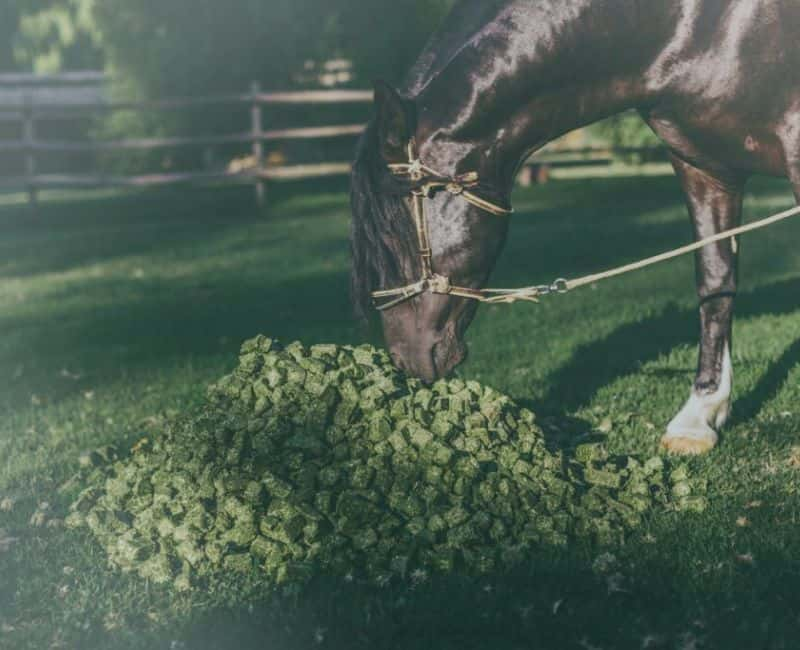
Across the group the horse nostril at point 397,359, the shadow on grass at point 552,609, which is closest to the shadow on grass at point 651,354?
the horse nostril at point 397,359

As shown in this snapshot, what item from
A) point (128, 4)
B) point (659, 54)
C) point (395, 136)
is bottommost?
point (395, 136)

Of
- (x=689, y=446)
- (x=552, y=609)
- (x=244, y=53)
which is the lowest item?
(x=552, y=609)

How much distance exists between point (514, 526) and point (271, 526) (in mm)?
836

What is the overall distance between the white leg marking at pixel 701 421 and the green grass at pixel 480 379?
0.31ft

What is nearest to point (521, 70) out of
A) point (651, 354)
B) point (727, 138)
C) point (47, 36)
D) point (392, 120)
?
point (392, 120)

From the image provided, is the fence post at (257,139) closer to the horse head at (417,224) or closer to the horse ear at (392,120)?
the horse head at (417,224)

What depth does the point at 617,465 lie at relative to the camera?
454 centimetres

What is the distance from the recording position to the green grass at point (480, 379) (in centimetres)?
343

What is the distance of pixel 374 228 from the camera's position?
13.3 ft

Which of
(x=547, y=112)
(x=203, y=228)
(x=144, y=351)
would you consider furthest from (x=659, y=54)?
(x=203, y=228)

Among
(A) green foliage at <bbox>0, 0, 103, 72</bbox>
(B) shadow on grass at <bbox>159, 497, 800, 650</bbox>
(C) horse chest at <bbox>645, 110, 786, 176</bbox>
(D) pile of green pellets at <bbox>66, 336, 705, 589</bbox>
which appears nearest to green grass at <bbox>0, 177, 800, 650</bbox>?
(B) shadow on grass at <bbox>159, 497, 800, 650</bbox>

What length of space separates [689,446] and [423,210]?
1610 mm

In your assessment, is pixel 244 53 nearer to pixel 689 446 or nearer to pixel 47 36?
pixel 47 36

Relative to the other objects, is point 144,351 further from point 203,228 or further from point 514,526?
point 203,228
